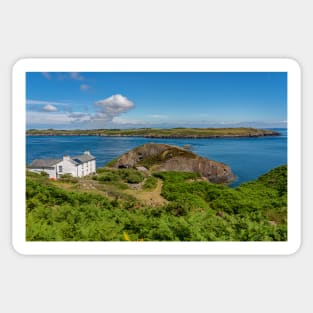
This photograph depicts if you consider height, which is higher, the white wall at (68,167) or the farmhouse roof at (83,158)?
the farmhouse roof at (83,158)

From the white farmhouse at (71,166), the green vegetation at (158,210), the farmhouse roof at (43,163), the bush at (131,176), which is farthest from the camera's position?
the bush at (131,176)

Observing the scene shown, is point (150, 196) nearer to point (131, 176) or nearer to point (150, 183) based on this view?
point (150, 183)

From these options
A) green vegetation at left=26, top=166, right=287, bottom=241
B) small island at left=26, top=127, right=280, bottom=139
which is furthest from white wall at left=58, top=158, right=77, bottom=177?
small island at left=26, top=127, right=280, bottom=139

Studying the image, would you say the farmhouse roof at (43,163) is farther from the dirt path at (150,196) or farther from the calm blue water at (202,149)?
the dirt path at (150,196)

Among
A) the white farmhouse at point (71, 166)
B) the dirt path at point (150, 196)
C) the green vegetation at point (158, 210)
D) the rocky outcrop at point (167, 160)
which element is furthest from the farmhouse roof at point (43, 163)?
the dirt path at point (150, 196)
